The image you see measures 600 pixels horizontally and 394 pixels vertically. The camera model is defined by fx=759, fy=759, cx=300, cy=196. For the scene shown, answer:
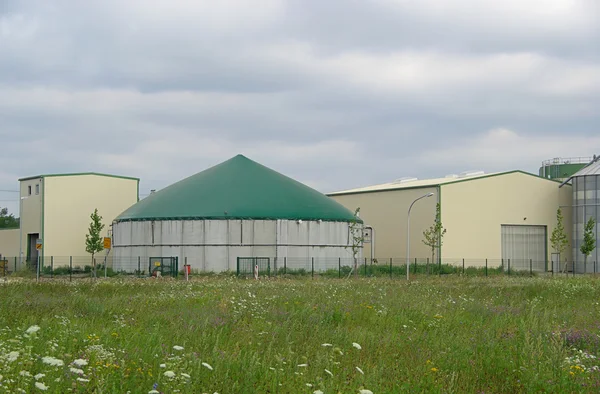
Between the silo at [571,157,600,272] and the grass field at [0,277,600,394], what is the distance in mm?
51892

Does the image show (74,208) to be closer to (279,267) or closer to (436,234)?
(279,267)

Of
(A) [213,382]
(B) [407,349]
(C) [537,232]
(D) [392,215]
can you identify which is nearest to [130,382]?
(A) [213,382]

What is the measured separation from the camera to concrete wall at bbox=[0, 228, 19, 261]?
72500 mm

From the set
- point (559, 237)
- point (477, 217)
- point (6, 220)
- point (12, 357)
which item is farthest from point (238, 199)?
point (6, 220)

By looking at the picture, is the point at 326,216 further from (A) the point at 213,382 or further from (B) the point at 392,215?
(A) the point at 213,382

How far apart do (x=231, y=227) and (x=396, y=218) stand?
1872cm

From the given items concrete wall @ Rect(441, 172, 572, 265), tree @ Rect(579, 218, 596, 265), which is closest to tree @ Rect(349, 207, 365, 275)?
concrete wall @ Rect(441, 172, 572, 265)

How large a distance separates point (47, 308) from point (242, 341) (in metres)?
6.95

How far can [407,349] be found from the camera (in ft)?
42.8

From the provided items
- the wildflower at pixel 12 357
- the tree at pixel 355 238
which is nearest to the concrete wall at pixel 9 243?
the tree at pixel 355 238

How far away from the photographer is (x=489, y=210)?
67.6m

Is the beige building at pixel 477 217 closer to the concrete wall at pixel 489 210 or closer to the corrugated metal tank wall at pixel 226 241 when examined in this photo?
the concrete wall at pixel 489 210

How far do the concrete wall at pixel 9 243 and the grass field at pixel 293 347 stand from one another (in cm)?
5528

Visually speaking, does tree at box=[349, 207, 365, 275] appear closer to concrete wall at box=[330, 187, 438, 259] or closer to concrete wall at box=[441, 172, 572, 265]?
concrete wall at box=[330, 187, 438, 259]
